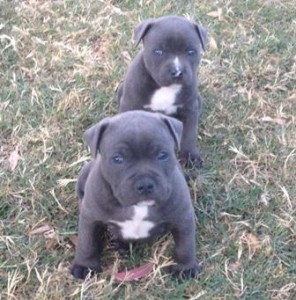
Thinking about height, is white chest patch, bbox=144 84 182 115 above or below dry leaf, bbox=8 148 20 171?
above

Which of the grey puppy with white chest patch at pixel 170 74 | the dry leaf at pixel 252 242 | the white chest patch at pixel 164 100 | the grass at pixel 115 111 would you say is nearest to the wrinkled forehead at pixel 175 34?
the grey puppy with white chest patch at pixel 170 74

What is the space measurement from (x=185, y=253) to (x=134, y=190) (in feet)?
2.62

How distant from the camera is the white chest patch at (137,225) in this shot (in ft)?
14.5

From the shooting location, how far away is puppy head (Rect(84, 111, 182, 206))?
4.08 metres

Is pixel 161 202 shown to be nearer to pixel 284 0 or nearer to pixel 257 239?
pixel 257 239

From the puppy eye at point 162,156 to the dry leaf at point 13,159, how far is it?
184 centimetres

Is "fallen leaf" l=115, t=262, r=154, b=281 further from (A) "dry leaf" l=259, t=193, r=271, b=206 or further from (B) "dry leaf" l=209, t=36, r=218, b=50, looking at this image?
(B) "dry leaf" l=209, t=36, r=218, b=50

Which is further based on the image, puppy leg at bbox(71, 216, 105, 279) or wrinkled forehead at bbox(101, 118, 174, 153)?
puppy leg at bbox(71, 216, 105, 279)

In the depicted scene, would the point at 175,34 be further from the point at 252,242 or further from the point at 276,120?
the point at 252,242

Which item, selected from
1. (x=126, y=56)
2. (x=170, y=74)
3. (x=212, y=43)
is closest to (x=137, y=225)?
(x=170, y=74)

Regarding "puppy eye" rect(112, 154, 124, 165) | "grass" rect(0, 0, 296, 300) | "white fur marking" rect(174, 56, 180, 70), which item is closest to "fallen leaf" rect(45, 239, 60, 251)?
"grass" rect(0, 0, 296, 300)

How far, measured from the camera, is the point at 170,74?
18.0 ft

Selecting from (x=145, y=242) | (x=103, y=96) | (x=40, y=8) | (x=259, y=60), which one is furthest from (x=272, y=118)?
(x=40, y=8)

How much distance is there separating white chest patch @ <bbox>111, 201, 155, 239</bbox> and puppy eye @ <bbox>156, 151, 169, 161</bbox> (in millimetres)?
317
